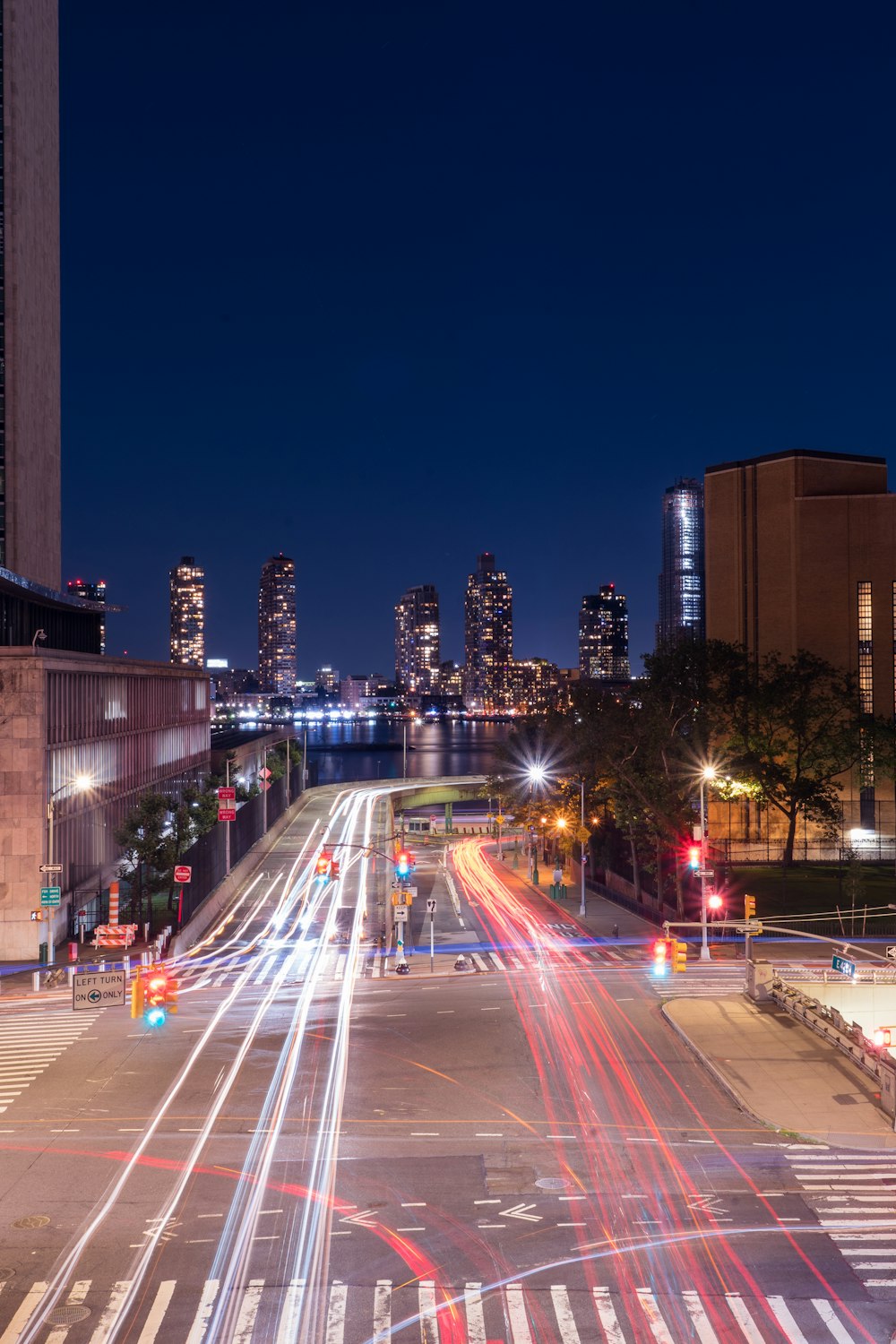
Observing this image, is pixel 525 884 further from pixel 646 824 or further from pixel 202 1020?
pixel 202 1020

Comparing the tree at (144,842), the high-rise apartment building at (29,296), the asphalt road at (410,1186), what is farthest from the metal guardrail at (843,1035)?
the high-rise apartment building at (29,296)

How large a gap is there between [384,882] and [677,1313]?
59343 millimetres

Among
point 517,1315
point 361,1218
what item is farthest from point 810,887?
point 517,1315

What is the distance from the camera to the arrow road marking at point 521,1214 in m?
20.2

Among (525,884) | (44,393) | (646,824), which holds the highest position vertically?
(44,393)

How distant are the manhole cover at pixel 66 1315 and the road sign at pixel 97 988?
10787mm

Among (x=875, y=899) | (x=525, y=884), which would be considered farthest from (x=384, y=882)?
(x=875, y=899)

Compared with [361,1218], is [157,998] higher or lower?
higher

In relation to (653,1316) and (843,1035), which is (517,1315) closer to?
(653,1316)

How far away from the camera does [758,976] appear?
38875 millimetres

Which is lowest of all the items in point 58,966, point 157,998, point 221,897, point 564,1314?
point 221,897

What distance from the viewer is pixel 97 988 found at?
27.6 meters

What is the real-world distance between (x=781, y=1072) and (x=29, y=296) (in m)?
109

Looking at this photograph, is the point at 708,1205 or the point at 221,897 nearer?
the point at 708,1205
